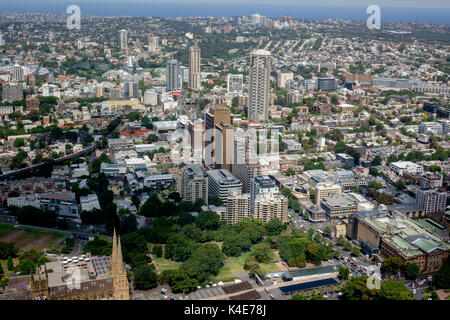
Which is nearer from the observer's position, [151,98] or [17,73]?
[151,98]

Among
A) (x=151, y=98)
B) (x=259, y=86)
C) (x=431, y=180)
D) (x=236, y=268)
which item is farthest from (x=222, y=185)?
(x=151, y=98)

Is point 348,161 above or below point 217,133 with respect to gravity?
below

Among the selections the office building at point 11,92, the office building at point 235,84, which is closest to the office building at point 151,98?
the office building at point 235,84

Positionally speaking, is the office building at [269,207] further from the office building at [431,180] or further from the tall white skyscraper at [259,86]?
the tall white skyscraper at [259,86]

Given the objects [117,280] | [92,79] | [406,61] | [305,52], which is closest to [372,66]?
[406,61]

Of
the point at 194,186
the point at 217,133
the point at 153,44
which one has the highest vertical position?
the point at 153,44

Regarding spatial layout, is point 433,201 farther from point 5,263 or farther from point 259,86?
point 259,86

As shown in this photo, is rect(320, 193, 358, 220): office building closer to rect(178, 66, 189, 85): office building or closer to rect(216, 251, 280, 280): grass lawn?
rect(216, 251, 280, 280): grass lawn
